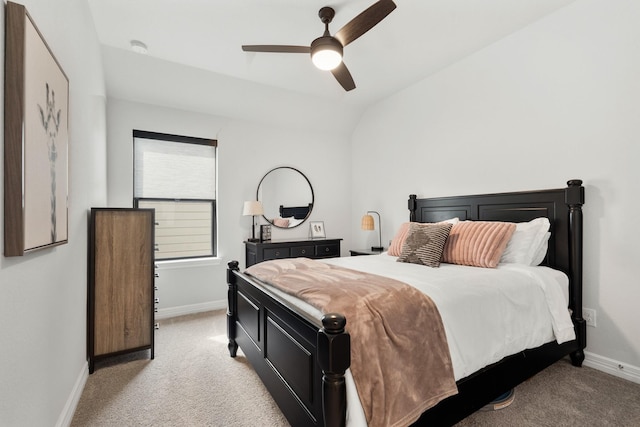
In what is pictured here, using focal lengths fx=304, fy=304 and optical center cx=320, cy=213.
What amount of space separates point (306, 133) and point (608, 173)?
11.4 feet

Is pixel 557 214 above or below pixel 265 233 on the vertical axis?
above

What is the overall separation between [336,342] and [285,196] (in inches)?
134

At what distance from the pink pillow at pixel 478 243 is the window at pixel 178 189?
2.91m

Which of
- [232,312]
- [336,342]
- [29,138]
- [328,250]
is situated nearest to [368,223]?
[328,250]

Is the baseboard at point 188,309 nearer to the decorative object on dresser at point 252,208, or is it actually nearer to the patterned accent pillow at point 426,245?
the decorative object on dresser at point 252,208

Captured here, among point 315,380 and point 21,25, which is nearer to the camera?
point 21,25

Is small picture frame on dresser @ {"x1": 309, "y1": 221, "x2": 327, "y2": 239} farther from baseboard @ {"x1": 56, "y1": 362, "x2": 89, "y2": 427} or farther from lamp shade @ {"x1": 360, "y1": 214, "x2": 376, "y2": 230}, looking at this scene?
baseboard @ {"x1": 56, "y1": 362, "x2": 89, "y2": 427}

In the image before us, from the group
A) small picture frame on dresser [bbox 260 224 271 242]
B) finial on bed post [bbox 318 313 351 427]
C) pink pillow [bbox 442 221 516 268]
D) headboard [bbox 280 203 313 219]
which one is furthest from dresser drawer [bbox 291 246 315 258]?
finial on bed post [bbox 318 313 351 427]

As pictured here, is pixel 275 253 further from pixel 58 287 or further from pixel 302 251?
pixel 58 287

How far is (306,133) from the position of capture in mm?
4633

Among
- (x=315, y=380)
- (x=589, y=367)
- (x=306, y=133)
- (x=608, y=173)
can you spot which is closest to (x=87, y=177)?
(x=315, y=380)

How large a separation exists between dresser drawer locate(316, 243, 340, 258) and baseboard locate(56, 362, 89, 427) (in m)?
2.65

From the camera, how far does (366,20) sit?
200cm

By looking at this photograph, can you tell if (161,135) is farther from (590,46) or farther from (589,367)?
(589,367)
